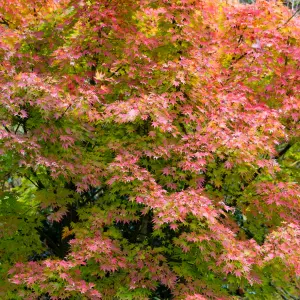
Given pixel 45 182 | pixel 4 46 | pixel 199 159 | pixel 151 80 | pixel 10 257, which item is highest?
pixel 4 46

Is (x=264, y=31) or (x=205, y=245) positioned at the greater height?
(x=264, y=31)

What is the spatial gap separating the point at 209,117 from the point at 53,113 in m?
1.87

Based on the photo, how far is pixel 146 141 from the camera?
4.42 metres

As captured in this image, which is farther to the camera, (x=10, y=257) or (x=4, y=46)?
(x=10, y=257)

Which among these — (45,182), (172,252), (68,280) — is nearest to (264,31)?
(172,252)

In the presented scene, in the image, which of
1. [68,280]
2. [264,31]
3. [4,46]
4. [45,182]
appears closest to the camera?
[68,280]

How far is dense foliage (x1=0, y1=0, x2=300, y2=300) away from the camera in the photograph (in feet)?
13.0

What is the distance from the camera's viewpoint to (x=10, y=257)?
467 cm

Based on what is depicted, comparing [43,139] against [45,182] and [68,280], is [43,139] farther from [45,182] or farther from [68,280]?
[68,280]

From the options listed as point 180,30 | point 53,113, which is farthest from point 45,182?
point 180,30

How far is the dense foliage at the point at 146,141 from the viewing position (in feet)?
13.0

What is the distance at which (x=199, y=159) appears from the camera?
167 inches

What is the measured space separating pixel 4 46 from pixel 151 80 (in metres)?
1.72

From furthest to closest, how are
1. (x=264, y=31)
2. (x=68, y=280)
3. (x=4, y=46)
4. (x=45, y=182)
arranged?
1. (x=264, y=31)
2. (x=45, y=182)
3. (x=4, y=46)
4. (x=68, y=280)
